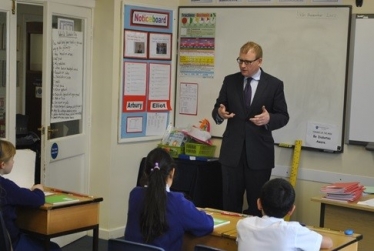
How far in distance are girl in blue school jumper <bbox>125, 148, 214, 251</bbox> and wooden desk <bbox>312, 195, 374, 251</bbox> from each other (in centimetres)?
135

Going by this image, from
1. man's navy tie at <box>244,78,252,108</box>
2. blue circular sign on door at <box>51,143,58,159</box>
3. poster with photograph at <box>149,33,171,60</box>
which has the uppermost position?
poster with photograph at <box>149,33,171,60</box>

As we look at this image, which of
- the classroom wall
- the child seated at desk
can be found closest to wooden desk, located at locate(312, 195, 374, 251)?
the child seated at desk

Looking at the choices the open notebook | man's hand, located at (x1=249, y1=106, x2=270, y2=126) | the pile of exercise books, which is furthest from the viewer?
man's hand, located at (x1=249, y1=106, x2=270, y2=126)

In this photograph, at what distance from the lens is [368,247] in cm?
452

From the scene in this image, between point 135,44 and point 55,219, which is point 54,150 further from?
point 55,219

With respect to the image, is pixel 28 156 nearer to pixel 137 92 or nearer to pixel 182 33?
pixel 137 92

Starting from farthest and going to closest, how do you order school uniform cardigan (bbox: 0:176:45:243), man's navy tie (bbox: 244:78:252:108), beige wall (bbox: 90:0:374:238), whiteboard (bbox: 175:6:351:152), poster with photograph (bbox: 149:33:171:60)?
poster with photograph (bbox: 149:33:171:60)
beige wall (bbox: 90:0:374:238)
whiteboard (bbox: 175:6:351:152)
man's navy tie (bbox: 244:78:252:108)
school uniform cardigan (bbox: 0:176:45:243)

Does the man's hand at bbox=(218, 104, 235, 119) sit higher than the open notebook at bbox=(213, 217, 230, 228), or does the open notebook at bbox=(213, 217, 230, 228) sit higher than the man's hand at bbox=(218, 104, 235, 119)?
the man's hand at bbox=(218, 104, 235, 119)

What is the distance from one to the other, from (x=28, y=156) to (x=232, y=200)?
1.61m

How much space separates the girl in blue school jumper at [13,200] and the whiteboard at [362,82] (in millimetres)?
2772

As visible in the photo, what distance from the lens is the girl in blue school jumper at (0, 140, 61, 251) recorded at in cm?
400

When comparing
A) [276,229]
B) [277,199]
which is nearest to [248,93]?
[277,199]

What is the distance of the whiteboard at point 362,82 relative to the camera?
5574mm

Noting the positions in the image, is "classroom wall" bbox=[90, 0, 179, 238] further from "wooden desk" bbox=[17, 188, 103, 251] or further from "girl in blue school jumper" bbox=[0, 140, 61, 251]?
"girl in blue school jumper" bbox=[0, 140, 61, 251]
